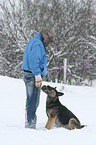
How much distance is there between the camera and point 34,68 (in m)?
3.02

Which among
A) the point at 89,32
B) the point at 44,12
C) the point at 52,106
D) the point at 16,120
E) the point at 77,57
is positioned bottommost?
the point at 16,120

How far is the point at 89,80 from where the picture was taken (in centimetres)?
1465

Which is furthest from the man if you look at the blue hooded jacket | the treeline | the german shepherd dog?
the treeline

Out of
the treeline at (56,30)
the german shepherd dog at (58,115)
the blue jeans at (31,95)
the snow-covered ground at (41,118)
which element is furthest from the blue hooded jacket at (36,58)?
the treeline at (56,30)

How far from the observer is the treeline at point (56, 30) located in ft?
43.1

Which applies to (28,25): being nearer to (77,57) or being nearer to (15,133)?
(77,57)

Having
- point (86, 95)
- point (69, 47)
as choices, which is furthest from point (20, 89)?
point (69, 47)

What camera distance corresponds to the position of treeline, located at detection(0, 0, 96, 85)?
43.1ft

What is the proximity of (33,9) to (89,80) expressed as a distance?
6829 millimetres

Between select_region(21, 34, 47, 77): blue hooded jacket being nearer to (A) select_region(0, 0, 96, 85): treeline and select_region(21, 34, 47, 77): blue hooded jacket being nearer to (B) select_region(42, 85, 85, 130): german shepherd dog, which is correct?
(B) select_region(42, 85, 85, 130): german shepherd dog

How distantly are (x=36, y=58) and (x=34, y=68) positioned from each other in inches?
6.6

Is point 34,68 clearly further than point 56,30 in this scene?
No

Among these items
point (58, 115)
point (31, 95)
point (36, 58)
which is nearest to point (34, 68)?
point (36, 58)

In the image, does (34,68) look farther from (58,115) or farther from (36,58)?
(58,115)
